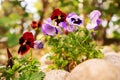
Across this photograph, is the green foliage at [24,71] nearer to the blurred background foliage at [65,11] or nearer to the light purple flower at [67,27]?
the light purple flower at [67,27]

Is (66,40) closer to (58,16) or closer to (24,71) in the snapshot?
(58,16)

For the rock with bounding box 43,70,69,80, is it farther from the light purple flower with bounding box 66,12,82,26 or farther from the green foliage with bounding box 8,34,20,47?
the green foliage with bounding box 8,34,20,47

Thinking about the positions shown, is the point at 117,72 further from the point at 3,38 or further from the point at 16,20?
the point at 3,38

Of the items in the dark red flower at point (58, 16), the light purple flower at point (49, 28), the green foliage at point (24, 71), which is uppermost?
the dark red flower at point (58, 16)

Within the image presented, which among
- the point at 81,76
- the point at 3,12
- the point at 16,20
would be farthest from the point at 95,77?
the point at 3,12

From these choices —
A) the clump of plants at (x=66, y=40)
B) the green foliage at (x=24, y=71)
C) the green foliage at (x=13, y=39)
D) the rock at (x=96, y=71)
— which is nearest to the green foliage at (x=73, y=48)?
the clump of plants at (x=66, y=40)

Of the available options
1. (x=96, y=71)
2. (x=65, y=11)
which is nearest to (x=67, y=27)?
(x=96, y=71)

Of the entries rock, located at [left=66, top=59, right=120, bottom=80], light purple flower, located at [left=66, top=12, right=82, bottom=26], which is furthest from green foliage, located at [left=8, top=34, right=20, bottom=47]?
rock, located at [left=66, top=59, right=120, bottom=80]
